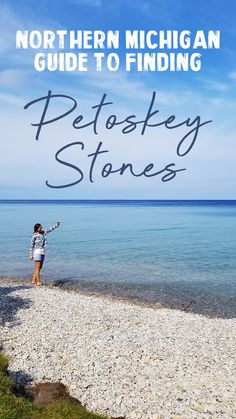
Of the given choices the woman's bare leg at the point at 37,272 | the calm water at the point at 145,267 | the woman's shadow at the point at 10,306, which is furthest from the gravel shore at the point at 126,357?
the calm water at the point at 145,267

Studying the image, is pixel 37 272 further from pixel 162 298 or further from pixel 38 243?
pixel 162 298

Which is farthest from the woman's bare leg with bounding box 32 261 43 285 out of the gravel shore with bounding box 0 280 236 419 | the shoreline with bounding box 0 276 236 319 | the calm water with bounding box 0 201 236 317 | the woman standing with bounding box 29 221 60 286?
the gravel shore with bounding box 0 280 236 419

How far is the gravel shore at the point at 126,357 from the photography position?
12094mm

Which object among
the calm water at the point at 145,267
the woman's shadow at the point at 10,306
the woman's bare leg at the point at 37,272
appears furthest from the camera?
the calm water at the point at 145,267

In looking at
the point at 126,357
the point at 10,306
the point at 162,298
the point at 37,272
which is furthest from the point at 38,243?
the point at 126,357

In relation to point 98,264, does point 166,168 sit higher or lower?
higher

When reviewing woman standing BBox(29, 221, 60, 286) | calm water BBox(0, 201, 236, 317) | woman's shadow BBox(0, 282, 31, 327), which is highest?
woman standing BBox(29, 221, 60, 286)

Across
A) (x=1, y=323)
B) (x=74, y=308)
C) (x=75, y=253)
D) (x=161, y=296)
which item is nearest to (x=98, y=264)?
(x=75, y=253)

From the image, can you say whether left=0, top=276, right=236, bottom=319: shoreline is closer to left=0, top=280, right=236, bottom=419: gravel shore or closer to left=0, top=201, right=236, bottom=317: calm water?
left=0, top=201, right=236, bottom=317: calm water

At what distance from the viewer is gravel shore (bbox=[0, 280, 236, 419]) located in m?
12.1

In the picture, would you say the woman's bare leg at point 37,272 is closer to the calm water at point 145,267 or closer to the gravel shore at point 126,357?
the calm water at point 145,267

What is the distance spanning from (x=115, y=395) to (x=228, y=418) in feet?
10.5

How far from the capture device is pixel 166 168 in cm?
3055

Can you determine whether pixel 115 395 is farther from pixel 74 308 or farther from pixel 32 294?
pixel 32 294
